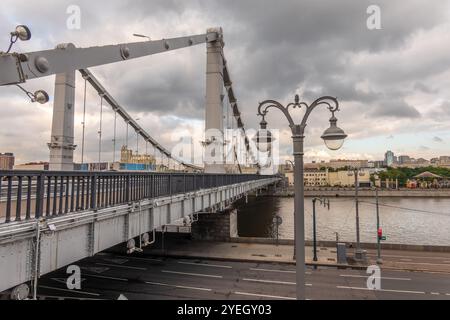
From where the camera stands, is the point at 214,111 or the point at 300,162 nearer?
the point at 300,162

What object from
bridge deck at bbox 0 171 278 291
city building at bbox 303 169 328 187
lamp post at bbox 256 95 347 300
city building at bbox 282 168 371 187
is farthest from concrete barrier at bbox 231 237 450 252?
city building at bbox 303 169 328 187

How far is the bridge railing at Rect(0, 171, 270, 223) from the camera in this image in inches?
253

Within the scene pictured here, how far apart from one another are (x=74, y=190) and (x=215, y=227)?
22.8 meters

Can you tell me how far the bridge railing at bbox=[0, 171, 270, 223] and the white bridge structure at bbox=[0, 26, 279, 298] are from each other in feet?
0.07

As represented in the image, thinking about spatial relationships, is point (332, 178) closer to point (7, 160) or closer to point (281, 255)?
point (281, 255)

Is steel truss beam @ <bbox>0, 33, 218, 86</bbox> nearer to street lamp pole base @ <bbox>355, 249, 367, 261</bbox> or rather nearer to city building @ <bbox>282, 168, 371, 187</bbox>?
street lamp pole base @ <bbox>355, 249, 367, 261</bbox>

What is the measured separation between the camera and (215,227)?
30312 mm

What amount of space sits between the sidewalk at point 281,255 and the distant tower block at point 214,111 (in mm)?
7017

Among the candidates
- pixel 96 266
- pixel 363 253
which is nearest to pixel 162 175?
pixel 96 266

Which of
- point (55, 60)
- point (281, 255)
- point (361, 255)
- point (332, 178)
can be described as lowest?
point (281, 255)

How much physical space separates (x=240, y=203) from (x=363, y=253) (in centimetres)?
5362

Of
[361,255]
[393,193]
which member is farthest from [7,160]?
[393,193]

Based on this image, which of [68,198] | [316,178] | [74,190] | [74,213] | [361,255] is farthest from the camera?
[316,178]
